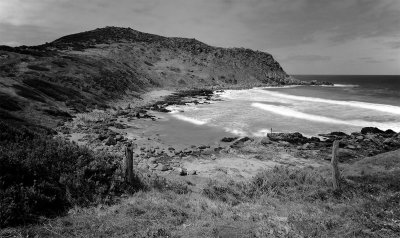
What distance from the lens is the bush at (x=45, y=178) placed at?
815cm

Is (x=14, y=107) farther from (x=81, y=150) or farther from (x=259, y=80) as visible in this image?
(x=259, y=80)

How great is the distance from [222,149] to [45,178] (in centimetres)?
Answer: 1388

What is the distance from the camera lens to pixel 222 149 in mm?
21828

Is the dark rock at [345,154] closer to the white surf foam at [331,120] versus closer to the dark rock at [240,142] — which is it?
the dark rock at [240,142]

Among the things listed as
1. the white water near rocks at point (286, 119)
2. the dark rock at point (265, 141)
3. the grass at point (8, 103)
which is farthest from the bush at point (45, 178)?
the white water near rocks at point (286, 119)

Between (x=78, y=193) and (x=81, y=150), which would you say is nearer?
(x=78, y=193)

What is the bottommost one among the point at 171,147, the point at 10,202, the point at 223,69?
the point at 171,147

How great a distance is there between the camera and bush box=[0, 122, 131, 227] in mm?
8148

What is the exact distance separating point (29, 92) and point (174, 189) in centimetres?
2523

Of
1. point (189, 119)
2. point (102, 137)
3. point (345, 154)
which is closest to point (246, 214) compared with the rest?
point (345, 154)

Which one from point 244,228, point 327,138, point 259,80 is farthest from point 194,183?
point 259,80

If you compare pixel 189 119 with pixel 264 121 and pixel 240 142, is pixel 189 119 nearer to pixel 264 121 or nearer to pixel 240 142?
pixel 264 121

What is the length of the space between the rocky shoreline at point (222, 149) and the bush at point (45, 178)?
4417mm

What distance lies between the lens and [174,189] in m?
12.3
